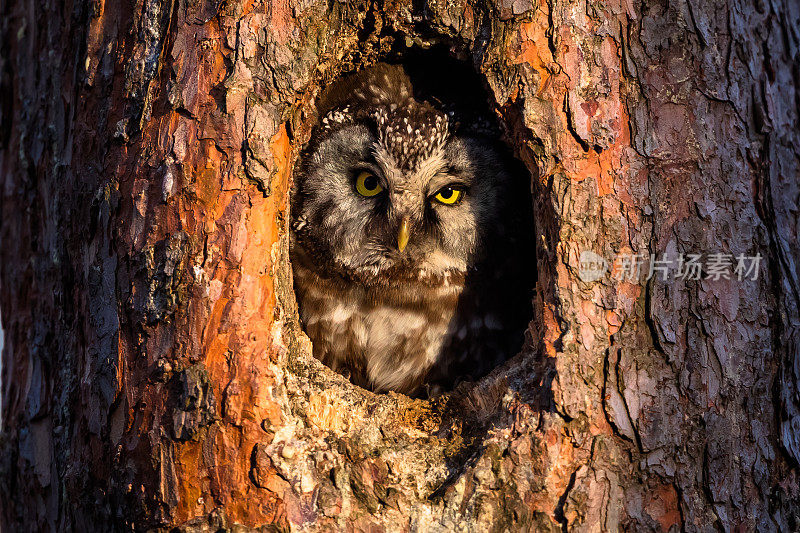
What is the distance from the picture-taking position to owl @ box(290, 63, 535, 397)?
2553mm

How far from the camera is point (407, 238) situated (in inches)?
101

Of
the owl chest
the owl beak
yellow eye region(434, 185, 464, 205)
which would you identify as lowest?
the owl chest

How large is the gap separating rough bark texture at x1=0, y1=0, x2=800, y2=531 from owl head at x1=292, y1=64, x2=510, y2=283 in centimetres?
48

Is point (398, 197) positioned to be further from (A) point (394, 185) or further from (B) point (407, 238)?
(B) point (407, 238)

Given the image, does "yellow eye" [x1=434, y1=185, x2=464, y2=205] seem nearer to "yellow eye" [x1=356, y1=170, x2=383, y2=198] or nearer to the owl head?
the owl head

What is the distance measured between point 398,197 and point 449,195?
9.1 inches

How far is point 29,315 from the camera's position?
7.73ft

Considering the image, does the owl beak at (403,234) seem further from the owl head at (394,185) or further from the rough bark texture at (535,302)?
the rough bark texture at (535,302)

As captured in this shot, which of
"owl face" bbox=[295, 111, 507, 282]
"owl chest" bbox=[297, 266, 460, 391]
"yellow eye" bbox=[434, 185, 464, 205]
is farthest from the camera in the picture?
"owl chest" bbox=[297, 266, 460, 391]

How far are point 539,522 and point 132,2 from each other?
187 centimetres

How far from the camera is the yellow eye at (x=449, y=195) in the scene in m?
2.65

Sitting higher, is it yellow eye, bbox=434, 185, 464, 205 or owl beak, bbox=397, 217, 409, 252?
yellow eye, bbox=434, 185, 464, 205

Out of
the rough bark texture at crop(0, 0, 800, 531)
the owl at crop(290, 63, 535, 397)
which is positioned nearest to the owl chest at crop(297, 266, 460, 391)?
→ the owl at crop(290, 63, 535, 397)

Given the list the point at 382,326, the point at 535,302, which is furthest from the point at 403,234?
the point at 535,302
